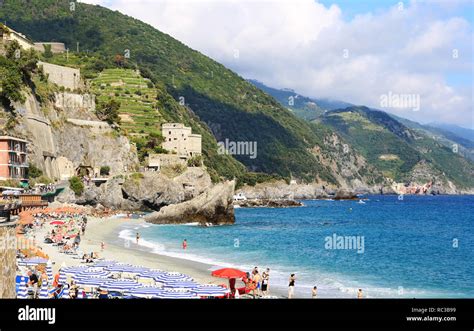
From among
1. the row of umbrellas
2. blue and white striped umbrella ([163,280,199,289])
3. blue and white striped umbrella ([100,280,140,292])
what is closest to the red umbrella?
the row of umbrellas

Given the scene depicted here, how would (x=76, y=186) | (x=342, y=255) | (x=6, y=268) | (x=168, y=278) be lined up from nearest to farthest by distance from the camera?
(x=6, y=268) → (x=168, y=278) → (x=342, y=255) → (x=76, y=186)

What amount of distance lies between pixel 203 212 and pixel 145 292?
2004 inches

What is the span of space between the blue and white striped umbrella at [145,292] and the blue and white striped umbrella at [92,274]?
3.23 m

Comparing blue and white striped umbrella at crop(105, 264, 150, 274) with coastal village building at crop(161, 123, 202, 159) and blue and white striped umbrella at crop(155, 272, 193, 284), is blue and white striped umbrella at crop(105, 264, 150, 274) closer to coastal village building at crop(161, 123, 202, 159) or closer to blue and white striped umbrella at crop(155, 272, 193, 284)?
blue and white striped umbrella at crop(155, 272, 193, 284)

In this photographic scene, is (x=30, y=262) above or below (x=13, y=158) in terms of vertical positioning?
below

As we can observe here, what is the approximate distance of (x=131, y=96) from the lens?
13112 cm

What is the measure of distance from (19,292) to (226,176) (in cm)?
12908

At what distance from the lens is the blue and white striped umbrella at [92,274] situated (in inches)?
920

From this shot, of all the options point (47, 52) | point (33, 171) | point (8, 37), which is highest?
point (47, 52)

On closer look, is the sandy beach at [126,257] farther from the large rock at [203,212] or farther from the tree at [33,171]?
the tree at [33,171]

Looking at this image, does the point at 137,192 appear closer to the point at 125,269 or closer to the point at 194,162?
the point at 194,162

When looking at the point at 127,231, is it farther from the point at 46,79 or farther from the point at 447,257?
the point at 46,79

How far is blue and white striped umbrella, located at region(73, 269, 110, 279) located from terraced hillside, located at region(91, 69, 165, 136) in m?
90.5

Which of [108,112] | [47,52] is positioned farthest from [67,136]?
[47,52]
